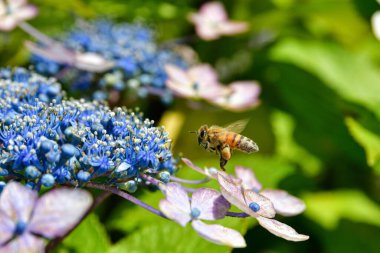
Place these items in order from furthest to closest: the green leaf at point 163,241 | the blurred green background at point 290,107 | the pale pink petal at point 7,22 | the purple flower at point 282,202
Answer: the blurred green background at point 290,107 < the pale pink petal at point 7,22 < the green leaf at point 163,241 < the purple flower at point 282,202

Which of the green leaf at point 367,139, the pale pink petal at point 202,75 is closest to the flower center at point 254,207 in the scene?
the green leaf at point 367,139

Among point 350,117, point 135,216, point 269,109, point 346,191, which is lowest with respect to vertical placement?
point 135,216

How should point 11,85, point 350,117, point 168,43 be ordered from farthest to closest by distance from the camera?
point 168,43 → point 350,117 → point 11,85

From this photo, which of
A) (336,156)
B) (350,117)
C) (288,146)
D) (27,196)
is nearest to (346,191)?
(336,156)

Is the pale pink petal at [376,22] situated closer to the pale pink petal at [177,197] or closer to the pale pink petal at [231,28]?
the pale pink petal at [231,28]

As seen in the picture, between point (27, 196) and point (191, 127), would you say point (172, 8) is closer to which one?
point (191, 127)

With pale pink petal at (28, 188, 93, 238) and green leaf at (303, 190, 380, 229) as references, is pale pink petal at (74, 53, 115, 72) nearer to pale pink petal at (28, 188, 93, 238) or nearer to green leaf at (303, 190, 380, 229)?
pale pink petal at (28, 188, 93, 238)

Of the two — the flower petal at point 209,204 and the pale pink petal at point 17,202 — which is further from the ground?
the flower petal at point 209,204
